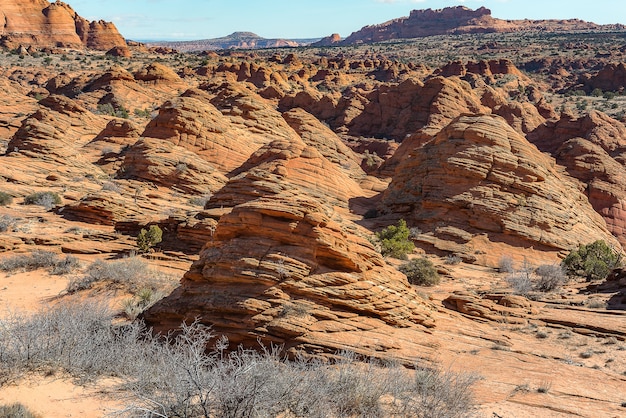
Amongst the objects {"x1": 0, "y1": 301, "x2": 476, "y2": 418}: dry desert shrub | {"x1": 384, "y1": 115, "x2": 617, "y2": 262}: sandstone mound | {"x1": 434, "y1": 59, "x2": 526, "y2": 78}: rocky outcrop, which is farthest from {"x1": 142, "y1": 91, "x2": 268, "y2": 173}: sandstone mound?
{"x1": 434, "y1": 59, "x2": 526, "y2": 78}: rocky outcrop

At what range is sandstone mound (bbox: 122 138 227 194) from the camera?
85.8 ft

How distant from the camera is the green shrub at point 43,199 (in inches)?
842

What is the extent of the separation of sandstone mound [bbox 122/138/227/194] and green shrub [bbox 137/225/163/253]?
9.59m

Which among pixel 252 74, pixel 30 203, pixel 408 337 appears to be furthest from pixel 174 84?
pixel 408 337

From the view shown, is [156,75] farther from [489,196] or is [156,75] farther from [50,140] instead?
[489,196]

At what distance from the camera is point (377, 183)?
32.7 meters

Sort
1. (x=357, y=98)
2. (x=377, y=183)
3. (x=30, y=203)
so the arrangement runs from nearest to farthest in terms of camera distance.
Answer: (x=30, y=203)
(x=377, y=183)
(x=357, y=98)

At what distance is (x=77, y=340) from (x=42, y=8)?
11655 cm

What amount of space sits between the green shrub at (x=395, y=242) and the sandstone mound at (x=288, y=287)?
28.5 feet

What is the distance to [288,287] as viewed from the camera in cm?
948

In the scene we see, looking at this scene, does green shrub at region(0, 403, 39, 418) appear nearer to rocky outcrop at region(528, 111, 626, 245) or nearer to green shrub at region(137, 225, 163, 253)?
green shrub at region(137, 225, 163, 253)

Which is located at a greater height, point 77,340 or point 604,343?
point 77,340

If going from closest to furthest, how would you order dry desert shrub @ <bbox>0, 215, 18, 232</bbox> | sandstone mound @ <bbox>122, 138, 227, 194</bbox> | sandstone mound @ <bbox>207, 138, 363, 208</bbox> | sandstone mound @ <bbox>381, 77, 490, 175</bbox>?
1. dry desert shrub @ <bbox>0, 215, 18, 232</bbox>
2. sandstone mound @ <bbox>207, 138, 363, 208</bbox>
3. sandstone mound @ <bbox>122, 138, 227, 194</bbox>
4. sandstone mound @ <bbox>381, 77, 490, 175</bbox>

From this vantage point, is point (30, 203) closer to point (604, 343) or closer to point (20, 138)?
point (20, 138)
